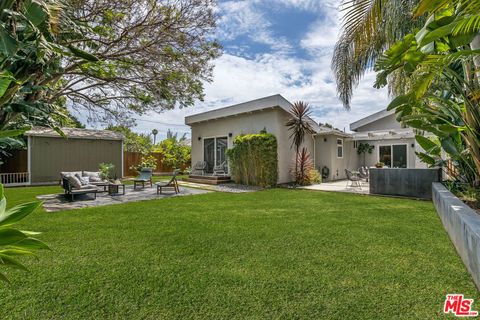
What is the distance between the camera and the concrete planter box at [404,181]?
8344 mm

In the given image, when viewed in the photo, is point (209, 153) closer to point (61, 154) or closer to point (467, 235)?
point (61, 154)

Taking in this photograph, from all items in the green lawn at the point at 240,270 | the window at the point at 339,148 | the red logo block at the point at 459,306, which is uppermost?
the window at the point at 339,148

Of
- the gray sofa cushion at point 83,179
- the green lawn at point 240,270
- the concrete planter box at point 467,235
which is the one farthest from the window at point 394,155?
the gray sofa cushion at point 83,179

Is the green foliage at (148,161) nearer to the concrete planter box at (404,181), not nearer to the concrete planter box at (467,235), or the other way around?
the concrete planter box at (404,181)

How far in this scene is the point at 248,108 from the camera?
13148 millimetres

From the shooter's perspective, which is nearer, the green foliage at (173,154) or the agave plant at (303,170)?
the agave plant at (303,170)

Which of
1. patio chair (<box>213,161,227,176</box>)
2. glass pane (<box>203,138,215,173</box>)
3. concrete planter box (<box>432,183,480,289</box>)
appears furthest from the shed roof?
concrete planter box (<box>432,183,480,289</box>)

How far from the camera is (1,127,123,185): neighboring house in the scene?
14.3 metres

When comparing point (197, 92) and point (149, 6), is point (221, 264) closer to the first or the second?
point (149, 6)

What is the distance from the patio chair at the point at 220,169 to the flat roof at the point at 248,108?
2.85 metres

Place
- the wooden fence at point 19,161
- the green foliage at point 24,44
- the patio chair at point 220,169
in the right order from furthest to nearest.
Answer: the wooden fence at point 19,161 < the patio chair at point 220,169 < the green foliage at point 24,44

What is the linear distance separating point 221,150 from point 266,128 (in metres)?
3.75

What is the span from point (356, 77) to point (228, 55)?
532 centimetres

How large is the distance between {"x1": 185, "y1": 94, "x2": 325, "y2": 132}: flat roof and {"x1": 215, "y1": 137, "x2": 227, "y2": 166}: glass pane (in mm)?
1446
